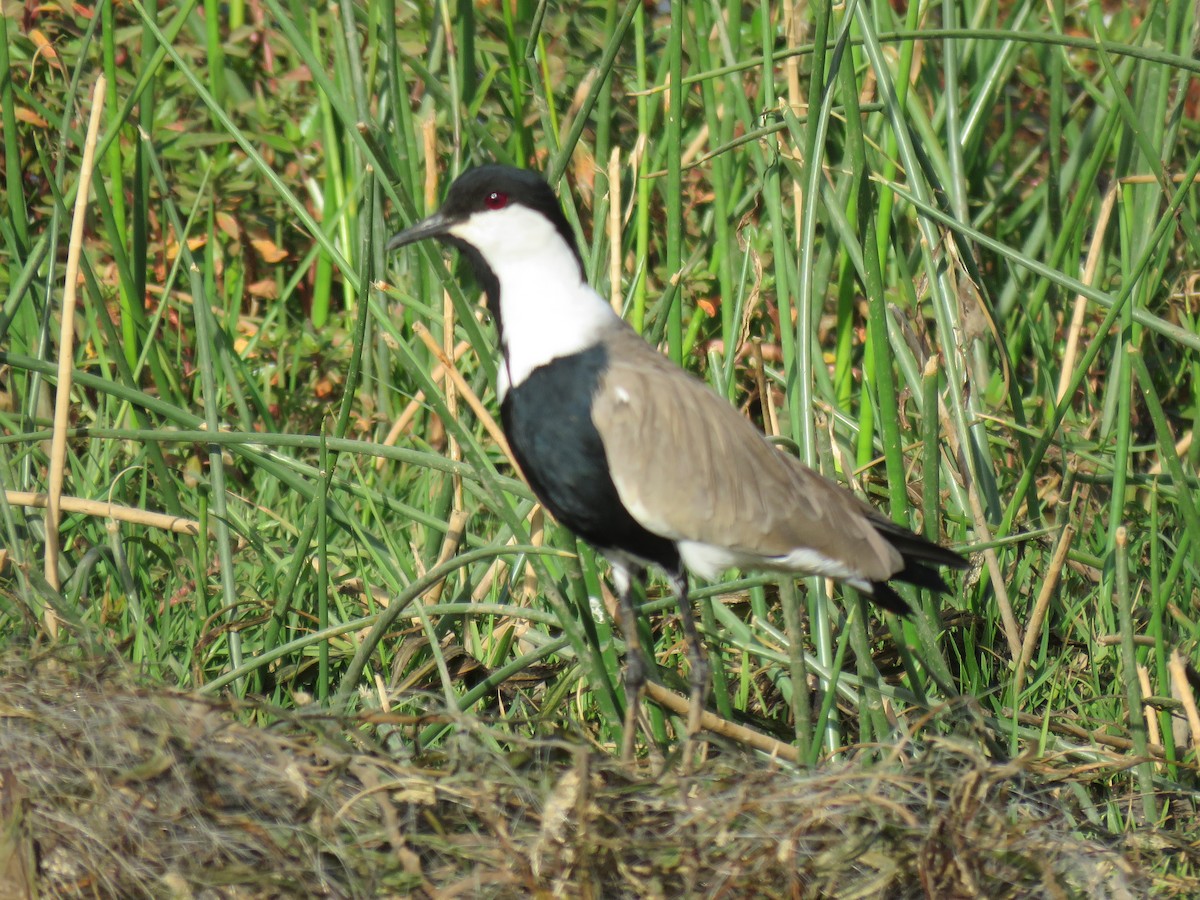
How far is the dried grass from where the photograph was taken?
1.75m

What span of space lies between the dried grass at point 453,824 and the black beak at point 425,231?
81 cm

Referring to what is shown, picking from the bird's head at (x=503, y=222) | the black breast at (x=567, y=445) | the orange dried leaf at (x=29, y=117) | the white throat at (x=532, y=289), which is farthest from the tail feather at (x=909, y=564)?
the orange dried leaf at (x=29, y=117)

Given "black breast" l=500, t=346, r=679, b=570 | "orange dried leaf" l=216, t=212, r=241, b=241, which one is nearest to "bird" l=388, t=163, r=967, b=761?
"black breast" l=500, t=346, r=679, b=570

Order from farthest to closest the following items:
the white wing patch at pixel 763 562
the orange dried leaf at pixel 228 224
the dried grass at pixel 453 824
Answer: the orange dried leaf at pixel 228 224
the white wing patch at pixel 763 562
the dried grass at pixel 453 824

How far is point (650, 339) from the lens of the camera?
2801 millimetres

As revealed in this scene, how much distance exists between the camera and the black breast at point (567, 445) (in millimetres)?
2328

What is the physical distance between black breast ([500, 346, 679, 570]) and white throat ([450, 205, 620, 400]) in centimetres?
3

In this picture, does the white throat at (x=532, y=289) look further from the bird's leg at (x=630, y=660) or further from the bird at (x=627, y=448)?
the bird's leg at (x=630, y=660)

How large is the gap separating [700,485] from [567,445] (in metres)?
0.23

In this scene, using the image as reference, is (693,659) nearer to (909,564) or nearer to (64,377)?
(909,564)

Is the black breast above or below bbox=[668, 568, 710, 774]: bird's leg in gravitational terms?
above

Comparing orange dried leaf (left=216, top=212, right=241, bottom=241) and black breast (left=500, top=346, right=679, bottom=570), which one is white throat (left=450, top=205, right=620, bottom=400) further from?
orange dried leaf (left=216, top=212, right=241, bottom=241)

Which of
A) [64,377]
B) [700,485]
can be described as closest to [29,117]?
[64,377]

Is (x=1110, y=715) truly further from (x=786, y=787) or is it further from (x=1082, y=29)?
(x=1082, y=29)
